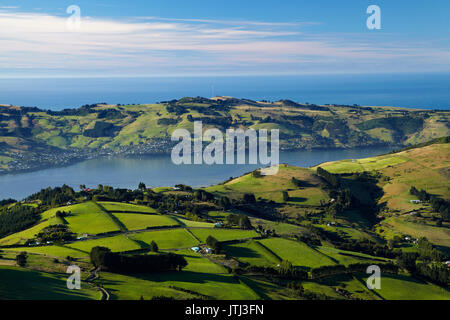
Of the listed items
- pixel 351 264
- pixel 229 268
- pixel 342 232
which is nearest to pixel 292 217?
pixel 342 232

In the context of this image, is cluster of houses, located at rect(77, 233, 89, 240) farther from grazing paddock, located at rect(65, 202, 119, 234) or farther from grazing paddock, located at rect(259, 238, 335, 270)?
grazing paddock, located at rect(259, 238, 335, 270)

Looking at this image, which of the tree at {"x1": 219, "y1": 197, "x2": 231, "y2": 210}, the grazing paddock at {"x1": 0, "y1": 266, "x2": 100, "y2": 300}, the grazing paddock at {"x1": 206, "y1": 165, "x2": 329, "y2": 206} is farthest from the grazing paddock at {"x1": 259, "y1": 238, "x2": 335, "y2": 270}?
the grazing paddock at {"x1": 206, "y1": 165, "x2": 329, "y2": 206}

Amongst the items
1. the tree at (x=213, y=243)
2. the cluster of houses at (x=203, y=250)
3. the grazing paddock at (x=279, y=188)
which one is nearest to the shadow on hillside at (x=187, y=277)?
the tree at (x=213, y=243)

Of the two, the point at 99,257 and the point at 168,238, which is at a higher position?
the point at 99,257

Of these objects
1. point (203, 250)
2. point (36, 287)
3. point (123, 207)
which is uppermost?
point (36, 287)

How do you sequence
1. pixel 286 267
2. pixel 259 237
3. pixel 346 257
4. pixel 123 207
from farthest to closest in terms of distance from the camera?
pixel 123 207, pixel 259 237, pixel 346 257, pixel 286 267

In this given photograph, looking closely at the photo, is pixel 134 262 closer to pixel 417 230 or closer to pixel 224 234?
pixel 224 234

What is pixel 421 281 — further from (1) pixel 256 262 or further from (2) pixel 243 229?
(2) pixel 243 229

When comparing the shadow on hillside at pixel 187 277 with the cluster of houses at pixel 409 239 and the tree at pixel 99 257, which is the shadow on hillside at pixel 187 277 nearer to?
the tree at pixel 99 257

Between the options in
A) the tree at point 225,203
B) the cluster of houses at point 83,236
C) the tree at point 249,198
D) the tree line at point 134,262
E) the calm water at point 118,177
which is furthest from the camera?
the calm water at point 118,177

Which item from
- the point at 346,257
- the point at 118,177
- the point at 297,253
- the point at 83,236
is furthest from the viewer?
the point at 118,177

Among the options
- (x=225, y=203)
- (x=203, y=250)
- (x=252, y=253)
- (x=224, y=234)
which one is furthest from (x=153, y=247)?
(x=225, y=203)
